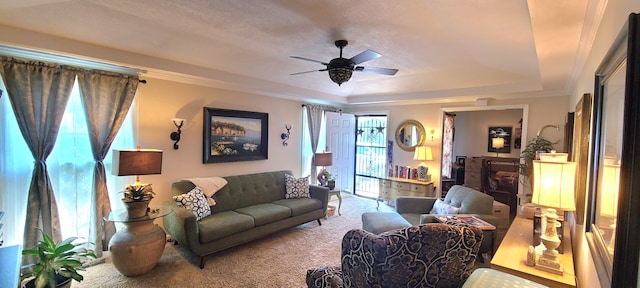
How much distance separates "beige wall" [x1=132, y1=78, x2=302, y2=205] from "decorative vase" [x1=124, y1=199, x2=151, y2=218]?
0.86m

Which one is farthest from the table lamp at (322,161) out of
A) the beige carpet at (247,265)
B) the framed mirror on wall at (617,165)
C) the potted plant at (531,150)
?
the framed mirror on wall at (617,165)

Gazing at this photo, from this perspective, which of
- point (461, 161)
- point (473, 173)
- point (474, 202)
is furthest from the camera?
point (461, 161)

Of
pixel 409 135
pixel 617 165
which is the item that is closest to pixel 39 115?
pixel 617 165

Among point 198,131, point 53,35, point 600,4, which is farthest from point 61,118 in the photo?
point 600,4

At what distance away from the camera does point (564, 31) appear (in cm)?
194

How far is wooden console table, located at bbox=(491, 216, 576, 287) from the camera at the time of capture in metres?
1.81

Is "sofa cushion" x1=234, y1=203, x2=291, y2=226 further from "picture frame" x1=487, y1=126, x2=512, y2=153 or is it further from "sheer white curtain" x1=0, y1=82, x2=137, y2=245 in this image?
"picture frame" x1=487, y1=126, x2=512, y2=153

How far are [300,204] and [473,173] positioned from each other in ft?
13.4

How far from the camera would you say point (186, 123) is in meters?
4.06

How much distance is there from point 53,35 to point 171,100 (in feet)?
4.40

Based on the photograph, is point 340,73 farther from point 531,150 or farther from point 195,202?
point 531,150

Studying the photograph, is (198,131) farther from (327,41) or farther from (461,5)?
(461,5)

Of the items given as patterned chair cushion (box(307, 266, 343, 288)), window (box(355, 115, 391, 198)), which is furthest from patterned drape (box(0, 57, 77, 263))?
window (box(355, 115, 391, 198))

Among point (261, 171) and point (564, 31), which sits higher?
point (564, 31)
